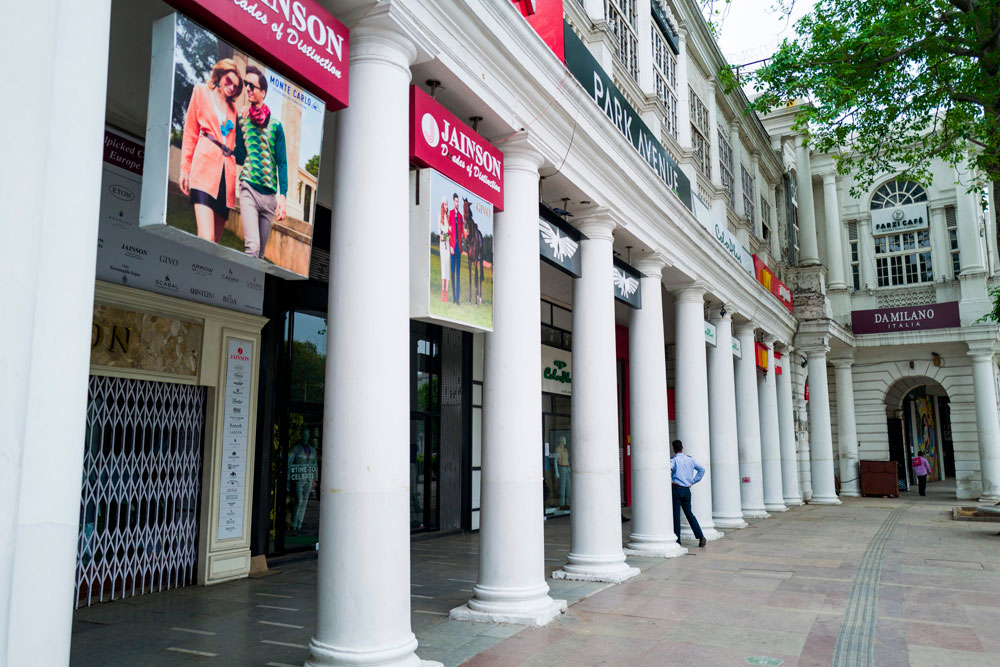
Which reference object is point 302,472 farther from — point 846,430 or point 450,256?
point 846,430

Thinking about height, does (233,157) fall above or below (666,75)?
below

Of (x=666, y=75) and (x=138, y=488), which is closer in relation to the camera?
(x=138, y=488)

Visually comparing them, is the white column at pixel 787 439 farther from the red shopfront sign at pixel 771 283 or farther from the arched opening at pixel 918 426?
the arched opening at pixel 918 426

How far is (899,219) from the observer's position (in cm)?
2891

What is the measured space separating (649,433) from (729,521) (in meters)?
5.09

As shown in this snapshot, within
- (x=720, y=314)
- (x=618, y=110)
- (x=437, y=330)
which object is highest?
(x=618, y=110)

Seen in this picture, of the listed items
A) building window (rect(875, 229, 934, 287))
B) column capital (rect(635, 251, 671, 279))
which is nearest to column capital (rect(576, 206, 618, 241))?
column capital (rect(635, 251, 671, 279))

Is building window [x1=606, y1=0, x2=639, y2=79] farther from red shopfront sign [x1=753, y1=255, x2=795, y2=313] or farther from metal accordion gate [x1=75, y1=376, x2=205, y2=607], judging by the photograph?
metal accordion gate [x1=75, y1=376, x2=205, y2=607]

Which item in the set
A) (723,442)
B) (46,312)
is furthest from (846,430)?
(46,312)

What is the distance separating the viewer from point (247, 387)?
908 centimetres

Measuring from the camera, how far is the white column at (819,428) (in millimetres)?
23125

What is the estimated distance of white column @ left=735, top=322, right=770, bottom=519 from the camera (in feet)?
57.0

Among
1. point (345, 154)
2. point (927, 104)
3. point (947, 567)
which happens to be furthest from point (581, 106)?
point (927, 104)

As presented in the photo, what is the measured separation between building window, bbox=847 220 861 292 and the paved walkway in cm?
2021
